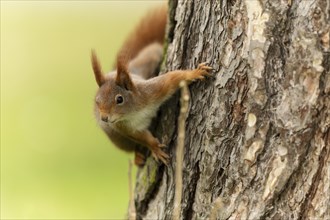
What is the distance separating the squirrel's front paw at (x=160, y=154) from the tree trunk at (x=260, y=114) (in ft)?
0.52

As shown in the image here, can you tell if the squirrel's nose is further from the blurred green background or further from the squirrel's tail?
the blurred green background

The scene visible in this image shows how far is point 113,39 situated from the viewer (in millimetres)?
5543

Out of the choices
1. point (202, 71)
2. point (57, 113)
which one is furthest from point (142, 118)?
point (57, 113)

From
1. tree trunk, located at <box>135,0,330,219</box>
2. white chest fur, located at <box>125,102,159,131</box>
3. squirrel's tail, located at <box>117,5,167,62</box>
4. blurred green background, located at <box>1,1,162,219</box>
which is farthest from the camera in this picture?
blurred green background, located at <box>1,1,162,219</box>

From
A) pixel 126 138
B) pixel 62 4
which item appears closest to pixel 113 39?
pixel 62 4

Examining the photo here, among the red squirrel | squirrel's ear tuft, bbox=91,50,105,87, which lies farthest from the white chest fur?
squirrel's ear tuft, bbox=91,50,105,87

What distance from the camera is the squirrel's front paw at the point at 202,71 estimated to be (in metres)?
2.07

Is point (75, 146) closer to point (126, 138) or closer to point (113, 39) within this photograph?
point (113, 39)

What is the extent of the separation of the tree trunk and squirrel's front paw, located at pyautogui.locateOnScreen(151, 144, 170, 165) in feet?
0.52

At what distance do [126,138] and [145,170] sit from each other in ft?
0.56

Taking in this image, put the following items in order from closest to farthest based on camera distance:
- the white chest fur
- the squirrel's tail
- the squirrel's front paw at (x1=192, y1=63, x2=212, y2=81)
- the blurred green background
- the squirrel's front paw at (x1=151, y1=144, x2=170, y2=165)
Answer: the squirrel's front paw at (x1=192, y1=63, x2=212, y2=81) < the squirrel's front paw at (x1=151, y1=144, x2=170, y2=165) < the white chest fur < the squirrel's tail < the blurred green background

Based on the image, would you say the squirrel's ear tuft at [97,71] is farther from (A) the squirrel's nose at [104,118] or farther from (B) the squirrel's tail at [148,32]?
(B) the squirrel's tail at [148,32]

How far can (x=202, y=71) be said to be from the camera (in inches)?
81.9

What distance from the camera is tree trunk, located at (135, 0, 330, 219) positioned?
1855 millimetres
